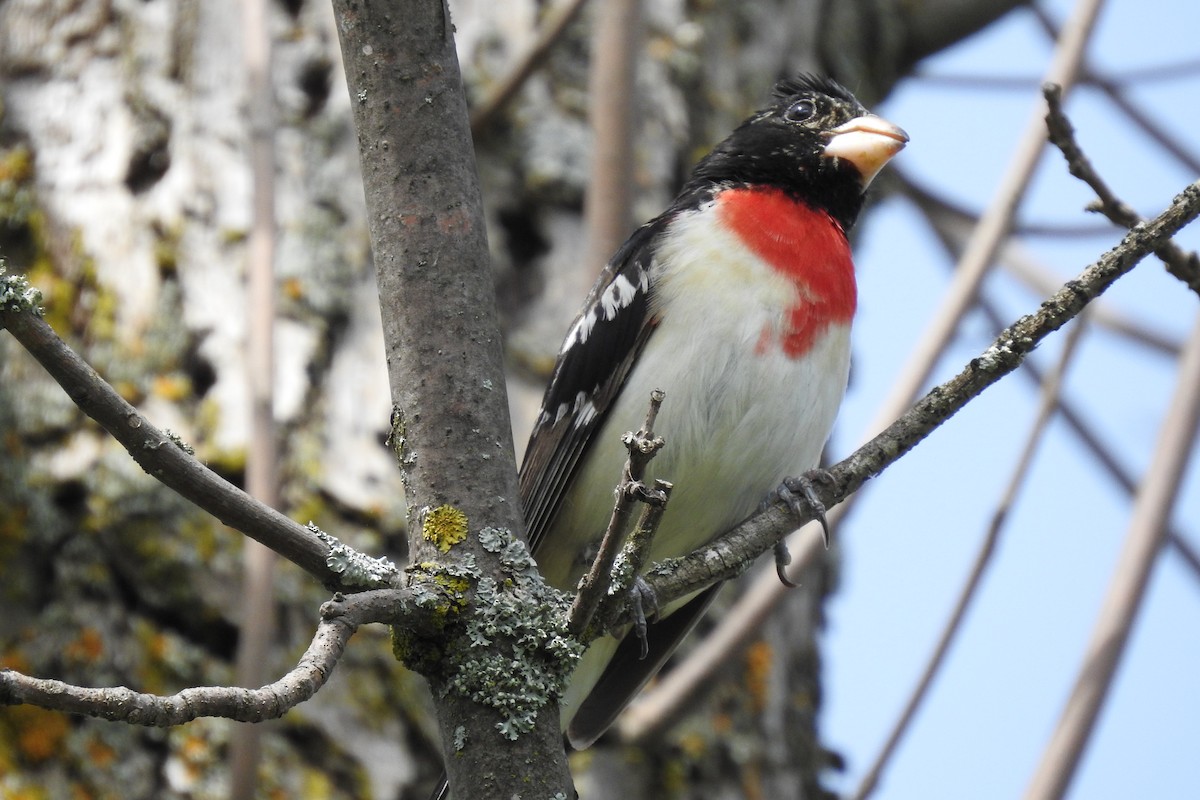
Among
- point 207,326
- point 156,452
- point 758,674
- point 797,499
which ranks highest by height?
point 758,674

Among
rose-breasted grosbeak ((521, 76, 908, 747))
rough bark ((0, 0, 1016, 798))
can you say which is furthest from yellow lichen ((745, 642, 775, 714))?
rose-breasted grosbeak ((521, 76, 908, 747))

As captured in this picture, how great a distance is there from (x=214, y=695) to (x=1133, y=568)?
248 centimetres

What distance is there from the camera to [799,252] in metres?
3.41

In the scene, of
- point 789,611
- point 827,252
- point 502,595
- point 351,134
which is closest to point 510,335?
point 351,134

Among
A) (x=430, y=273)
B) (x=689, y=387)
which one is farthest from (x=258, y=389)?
(x=430, y=273)

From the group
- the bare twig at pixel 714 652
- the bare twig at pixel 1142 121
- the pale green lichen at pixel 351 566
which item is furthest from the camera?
the bare twig at pixel 1142 121

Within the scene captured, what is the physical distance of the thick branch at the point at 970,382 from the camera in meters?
2.18

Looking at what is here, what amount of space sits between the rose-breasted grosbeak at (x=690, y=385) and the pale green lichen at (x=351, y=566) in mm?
1217

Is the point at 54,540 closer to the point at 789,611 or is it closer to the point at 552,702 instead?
the point at 552,702

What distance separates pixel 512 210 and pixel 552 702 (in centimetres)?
246

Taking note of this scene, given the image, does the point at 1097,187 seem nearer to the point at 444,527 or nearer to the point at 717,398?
the point at 717,398

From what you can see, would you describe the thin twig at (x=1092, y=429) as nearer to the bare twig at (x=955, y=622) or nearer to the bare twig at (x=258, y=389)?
the bare twig at (x=955, y=622)

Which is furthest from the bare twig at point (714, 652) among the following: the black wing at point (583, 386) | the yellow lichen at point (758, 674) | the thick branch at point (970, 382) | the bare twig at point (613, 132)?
the thick branch at point (970, 382)

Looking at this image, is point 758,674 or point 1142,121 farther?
point 1142,121
